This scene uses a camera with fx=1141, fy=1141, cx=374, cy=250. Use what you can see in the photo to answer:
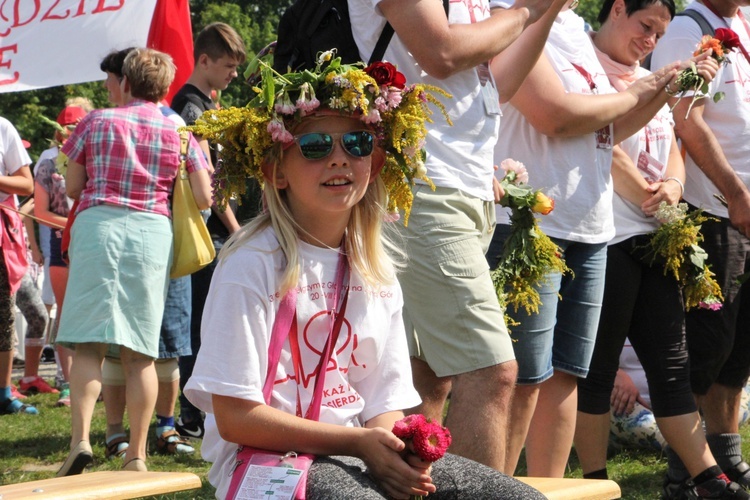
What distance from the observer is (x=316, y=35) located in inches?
143

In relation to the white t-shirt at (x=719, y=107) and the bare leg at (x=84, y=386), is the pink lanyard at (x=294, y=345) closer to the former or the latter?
the bare leg at (x=84, y=386)

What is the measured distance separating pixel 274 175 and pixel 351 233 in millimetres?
274

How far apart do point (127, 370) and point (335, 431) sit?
115 inches

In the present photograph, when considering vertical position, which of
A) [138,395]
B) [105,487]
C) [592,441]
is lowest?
[138,395]

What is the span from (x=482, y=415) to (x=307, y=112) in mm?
1138

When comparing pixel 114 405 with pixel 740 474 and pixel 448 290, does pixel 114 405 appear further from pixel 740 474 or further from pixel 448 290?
pixel 740 474

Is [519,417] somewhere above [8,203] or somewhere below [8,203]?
below

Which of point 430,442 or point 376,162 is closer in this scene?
point 430,442

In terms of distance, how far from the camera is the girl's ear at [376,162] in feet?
10.8

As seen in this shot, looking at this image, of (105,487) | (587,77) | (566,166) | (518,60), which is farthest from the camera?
(587,77)

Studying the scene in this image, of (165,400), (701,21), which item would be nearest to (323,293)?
(701,21)

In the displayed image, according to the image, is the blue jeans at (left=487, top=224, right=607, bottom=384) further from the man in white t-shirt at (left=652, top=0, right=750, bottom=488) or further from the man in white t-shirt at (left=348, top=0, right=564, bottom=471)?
the man in white t-shirt at (left=652, top=0, right=750, bottom=488)

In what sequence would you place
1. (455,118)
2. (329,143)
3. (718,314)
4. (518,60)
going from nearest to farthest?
(329,143), (455,118), (518,60), (718,314)

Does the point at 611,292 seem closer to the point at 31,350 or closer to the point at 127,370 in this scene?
the point at 127,370
